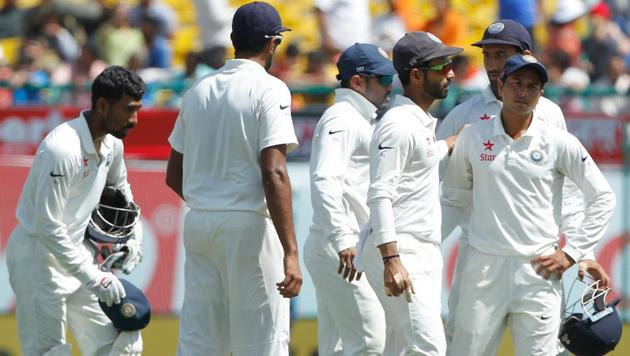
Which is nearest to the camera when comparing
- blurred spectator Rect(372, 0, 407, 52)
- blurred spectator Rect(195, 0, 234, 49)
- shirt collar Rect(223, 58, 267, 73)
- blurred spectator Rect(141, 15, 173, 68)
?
shirt collar Rect(223, 58, 267, 73)

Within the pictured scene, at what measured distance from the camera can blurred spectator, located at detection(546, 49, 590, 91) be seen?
503 inches

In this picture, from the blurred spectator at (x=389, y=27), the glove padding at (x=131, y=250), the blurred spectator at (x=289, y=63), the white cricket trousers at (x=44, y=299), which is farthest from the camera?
the blurred spectator at (x=389, y=27)

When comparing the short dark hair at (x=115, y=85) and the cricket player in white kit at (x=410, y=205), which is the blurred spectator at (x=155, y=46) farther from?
the cricket player in white kit at (x=410, y=205)

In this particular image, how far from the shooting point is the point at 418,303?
6.80m

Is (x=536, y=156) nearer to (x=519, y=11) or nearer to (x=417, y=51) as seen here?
(x=417, y=51)

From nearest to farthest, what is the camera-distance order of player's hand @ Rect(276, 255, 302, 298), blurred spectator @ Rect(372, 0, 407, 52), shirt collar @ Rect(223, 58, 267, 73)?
player's hand @ Rect(276, 255, 302, 298), shirt collar @ Rect(223, 58, 267, 73), blurred spectator @ Rect(372, 0, 407, 52)

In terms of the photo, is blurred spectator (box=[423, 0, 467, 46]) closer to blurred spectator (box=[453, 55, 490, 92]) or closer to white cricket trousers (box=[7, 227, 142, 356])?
blurred spectator (box=[453, 55, 490, 92])

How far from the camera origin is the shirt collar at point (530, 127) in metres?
6.96

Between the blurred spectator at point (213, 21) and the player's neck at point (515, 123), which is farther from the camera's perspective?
the blurred spectator at point (213, 21)

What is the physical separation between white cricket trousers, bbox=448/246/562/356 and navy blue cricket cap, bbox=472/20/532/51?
121 cm

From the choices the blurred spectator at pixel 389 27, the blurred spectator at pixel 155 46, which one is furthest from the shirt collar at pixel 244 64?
the blurred spectator at pixel 155 46

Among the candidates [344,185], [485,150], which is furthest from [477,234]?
[344,185]

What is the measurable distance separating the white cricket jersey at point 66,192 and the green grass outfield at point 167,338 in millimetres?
2829

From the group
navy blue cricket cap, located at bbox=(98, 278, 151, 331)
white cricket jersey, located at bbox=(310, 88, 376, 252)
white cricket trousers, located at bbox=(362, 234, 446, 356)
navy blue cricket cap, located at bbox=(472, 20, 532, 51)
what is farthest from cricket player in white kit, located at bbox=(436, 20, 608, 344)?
navy blue cricket cap, located at bbox=(98, 278, 151, 331)
